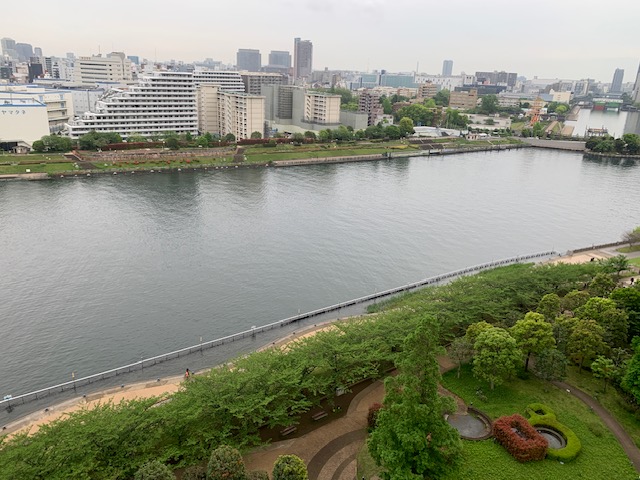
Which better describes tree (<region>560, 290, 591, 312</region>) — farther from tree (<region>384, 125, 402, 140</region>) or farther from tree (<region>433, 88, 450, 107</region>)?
tree (<region>433, 88, 450, 107</region>)

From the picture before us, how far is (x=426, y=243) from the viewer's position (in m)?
30.7

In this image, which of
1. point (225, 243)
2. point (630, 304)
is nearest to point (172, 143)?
point (225, 243)

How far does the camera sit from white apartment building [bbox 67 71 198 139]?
56.2m

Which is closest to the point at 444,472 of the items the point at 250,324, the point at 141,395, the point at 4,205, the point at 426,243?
the point at 141,395

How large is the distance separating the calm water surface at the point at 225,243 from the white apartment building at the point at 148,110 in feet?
44.9

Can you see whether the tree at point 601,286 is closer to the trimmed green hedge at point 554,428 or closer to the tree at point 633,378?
the tree at point 633,378

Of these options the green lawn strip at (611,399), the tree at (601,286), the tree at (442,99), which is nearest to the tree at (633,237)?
the tree at (601,286)

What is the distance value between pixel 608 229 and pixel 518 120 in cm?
8121

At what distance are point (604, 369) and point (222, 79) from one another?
83941 millimetres

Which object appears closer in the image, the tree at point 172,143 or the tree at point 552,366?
the tree at point 552,366

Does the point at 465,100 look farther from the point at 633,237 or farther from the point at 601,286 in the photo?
the point at 601,286

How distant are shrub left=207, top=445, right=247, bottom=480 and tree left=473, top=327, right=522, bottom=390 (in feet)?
27.2

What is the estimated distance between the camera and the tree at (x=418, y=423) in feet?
32.5

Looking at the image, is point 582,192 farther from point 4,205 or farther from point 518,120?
point 518,120
